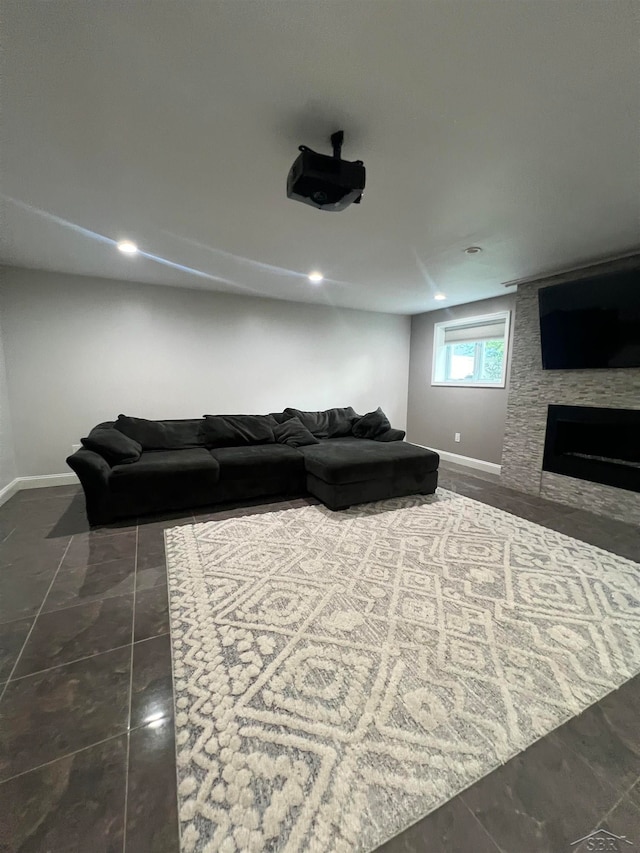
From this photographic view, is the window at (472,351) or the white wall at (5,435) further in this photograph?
the window at (472,351)

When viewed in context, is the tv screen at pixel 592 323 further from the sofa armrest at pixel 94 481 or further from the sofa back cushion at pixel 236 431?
the sofa armrest at pixel 94 481

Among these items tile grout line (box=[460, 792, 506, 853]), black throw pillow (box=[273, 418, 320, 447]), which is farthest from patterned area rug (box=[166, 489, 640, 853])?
black throw pillow (box=[273, 418, 320, 447])

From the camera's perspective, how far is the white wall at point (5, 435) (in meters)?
3.34

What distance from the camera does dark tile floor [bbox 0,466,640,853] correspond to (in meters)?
0.93

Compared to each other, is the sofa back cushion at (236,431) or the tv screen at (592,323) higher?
the tv screen at (592,323)

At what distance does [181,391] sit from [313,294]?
2173 mm

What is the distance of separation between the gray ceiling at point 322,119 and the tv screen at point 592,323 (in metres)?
0.40

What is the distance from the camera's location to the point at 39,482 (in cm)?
375

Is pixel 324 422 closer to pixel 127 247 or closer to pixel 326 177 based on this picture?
pixel 127 247

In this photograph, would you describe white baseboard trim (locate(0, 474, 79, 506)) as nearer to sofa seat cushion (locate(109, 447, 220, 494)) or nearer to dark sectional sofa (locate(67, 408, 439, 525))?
dark sectional sofa (locate(67, 408, 439, 525))

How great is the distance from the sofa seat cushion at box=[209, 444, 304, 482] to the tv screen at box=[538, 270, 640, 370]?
293 cm

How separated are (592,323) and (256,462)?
3488 millimetres

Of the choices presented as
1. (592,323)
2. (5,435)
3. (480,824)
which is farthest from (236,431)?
(592,323)

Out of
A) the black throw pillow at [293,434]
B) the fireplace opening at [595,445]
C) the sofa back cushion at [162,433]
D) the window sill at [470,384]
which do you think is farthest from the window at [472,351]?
the sofa back cushion at [162,433]
